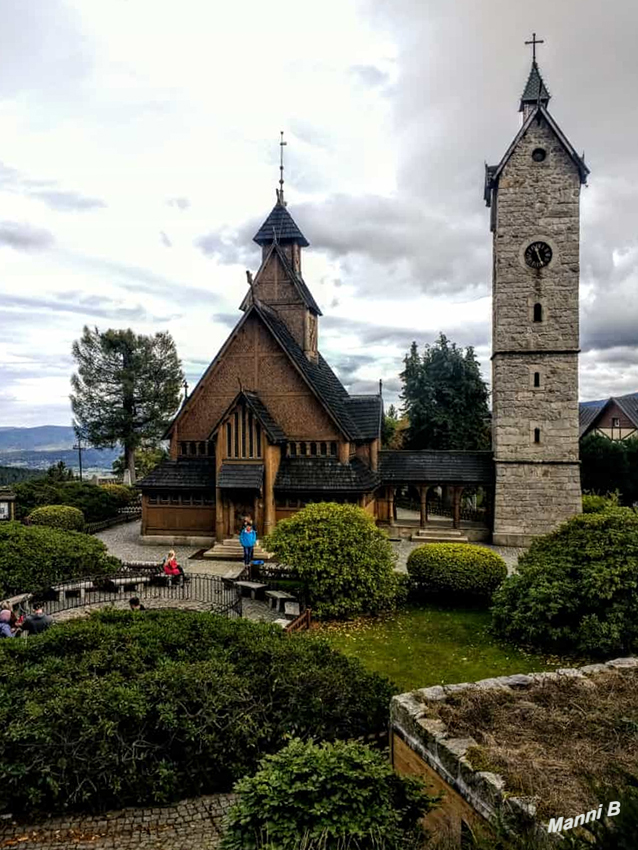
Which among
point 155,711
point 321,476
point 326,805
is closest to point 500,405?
point 321,476

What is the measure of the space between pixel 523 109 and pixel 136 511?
30467 mm

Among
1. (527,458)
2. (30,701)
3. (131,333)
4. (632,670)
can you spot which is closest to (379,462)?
(527,458)

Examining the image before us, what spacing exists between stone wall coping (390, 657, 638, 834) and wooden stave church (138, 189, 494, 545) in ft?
53.1

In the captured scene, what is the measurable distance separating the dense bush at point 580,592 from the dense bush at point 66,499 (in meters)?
24.9

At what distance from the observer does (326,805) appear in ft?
17.0

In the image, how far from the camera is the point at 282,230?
3061 centimetres

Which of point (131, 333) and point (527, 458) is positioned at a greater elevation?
point (131, 333)

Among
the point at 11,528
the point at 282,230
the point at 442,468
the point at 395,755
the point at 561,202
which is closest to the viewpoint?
the point at 395,755

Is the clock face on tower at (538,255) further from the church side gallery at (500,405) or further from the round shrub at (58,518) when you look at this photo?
the round shrub at (58,518)

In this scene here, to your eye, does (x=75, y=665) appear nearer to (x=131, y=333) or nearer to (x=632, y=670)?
(x=632, y=670)

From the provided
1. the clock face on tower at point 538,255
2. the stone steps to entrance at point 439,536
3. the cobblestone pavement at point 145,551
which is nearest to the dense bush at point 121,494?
the cobblestone pavement at point 145,551

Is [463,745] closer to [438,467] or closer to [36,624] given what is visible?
[36,624]

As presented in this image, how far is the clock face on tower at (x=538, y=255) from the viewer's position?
→ 25.8 metres

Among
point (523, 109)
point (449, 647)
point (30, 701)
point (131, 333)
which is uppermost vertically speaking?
point (523, 109)
